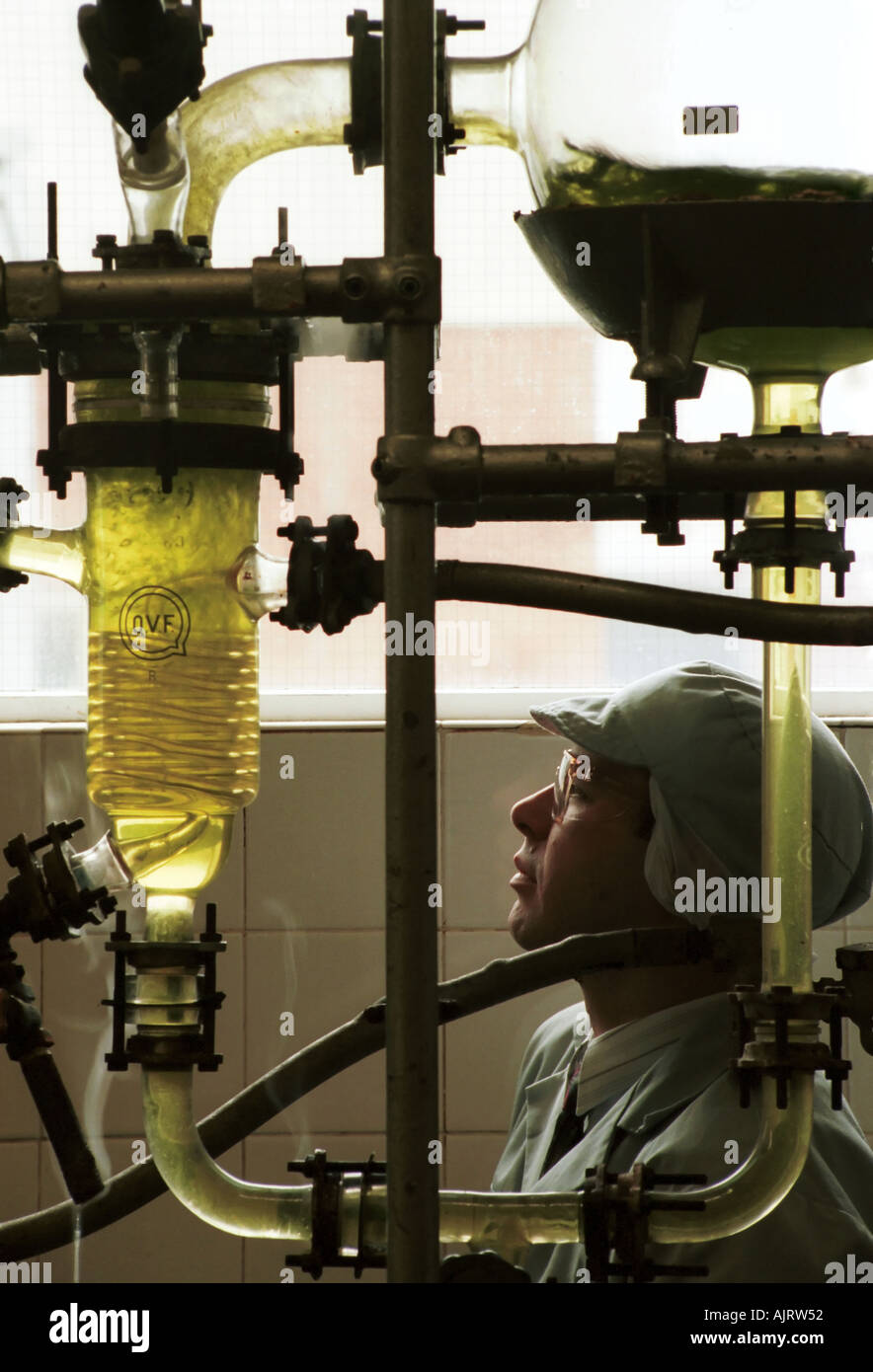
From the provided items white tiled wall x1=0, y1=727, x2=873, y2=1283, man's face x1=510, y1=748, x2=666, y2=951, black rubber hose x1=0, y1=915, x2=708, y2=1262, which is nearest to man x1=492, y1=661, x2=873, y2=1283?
man's face x1=510, y1=748, x2=666, y2=951

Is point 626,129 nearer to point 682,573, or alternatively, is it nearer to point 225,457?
point 225,457

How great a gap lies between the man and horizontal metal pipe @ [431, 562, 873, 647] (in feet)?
1.84

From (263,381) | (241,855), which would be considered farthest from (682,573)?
(263,381)

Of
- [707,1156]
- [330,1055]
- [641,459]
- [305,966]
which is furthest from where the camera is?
[305,966]

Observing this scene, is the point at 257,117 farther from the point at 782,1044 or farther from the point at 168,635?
the point at 782,1044

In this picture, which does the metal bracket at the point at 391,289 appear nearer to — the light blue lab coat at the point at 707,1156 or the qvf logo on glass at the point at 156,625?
the qvf logo on glass at the point at 156,625

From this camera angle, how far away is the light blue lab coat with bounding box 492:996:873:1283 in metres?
0.88

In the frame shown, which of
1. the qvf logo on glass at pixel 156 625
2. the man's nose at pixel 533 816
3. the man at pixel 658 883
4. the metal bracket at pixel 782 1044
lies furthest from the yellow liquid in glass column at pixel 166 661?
the man's nose at pixel 533 816

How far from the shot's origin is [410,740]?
0.49 metres

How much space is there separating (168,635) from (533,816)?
70cm

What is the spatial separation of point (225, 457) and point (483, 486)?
10 centimetres

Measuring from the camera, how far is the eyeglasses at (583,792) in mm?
1176

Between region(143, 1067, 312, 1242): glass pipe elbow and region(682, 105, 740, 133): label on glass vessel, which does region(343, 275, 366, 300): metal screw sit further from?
region(143, 1067, 312, 1242): glass pipe elbow

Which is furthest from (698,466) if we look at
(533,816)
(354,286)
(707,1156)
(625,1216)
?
(533,816)
